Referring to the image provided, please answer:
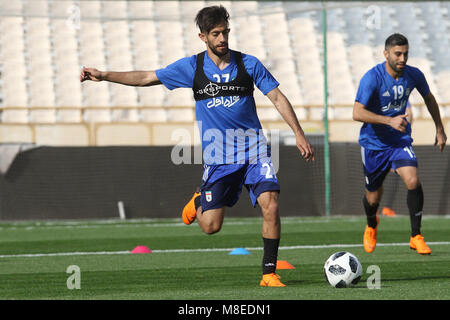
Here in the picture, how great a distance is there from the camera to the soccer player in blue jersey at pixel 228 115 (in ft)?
22.4

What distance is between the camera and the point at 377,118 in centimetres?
873

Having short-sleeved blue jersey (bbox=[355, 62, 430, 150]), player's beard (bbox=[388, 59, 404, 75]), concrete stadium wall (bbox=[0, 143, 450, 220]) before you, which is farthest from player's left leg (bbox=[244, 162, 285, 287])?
concrete stadium wall (bbox=[0, 143, 450, 220])

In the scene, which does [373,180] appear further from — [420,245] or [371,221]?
[420,245]

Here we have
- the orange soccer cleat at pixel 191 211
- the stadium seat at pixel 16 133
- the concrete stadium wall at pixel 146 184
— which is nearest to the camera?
the orange soccer cleat at pixel 191 211

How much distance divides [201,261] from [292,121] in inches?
119

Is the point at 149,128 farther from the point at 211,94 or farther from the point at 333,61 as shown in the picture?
the point at 211,94

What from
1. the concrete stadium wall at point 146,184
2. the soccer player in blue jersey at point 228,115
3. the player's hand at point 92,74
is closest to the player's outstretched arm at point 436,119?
the soccer player in blue jersey at point 228,115

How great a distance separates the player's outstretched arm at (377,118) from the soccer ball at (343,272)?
1.94 m

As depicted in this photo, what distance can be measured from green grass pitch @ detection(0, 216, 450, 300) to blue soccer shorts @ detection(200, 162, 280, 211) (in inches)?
27.1

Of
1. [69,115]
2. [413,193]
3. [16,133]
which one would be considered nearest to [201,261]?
[413,193]

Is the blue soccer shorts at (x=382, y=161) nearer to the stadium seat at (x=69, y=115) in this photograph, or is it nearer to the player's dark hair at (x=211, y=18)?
the player's dark hair at (x=211, y=18)

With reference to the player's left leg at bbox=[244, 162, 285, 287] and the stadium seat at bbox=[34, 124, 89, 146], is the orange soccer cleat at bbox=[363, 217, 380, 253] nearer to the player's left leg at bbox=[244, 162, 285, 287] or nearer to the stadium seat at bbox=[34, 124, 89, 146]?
the player's left leg at bbox=[244, 162, 285, 287]
